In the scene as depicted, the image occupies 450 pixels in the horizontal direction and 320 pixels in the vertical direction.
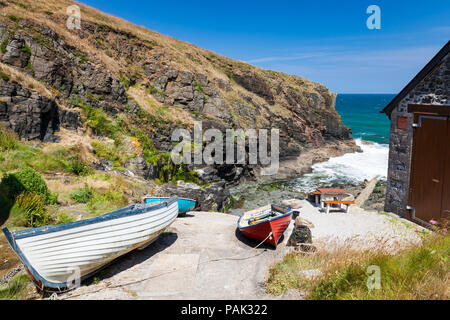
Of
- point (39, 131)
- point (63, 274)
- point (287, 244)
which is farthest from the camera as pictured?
point (39, 131)

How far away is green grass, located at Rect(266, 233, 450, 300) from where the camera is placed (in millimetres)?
4363

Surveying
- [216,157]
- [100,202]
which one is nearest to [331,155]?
[216,157]

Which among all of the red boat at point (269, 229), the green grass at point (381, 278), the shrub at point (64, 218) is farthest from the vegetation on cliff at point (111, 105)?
the green grass at point (381, 278)

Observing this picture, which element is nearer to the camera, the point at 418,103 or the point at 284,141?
the point at 418,103

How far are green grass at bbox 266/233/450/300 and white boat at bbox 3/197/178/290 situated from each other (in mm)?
3589

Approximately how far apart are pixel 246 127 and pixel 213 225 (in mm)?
24858

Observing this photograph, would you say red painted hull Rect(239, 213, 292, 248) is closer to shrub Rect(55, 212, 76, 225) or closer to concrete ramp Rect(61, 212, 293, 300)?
concrete ramp Rect(61, 212, 293, 300)

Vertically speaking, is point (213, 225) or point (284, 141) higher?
point (284, 141)

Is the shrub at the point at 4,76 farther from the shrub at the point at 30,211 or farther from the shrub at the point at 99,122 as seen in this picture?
the shrub at the point at 30,211

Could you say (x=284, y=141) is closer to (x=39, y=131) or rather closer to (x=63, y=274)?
(x=39, y=131)

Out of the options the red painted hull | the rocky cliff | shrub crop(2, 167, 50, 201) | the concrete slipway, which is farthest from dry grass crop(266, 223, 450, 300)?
the rocky cliff

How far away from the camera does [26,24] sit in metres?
21.5

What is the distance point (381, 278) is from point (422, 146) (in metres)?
8.36
